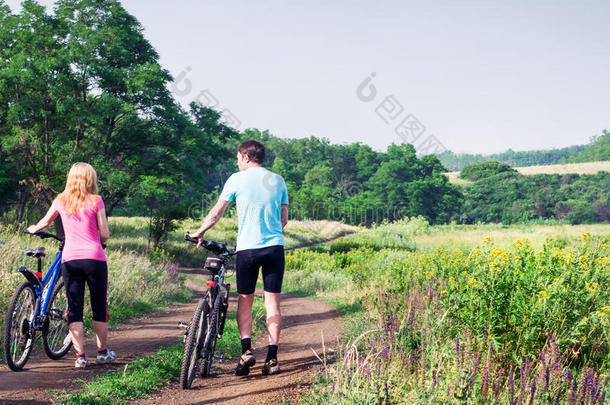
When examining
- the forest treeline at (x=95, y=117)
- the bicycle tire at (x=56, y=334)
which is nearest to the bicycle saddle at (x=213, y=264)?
the bicycle tire at (x=56, y=334)

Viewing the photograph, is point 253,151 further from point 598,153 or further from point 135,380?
point 598,153

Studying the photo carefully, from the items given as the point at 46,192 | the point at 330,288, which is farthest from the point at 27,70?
the point at 330,288

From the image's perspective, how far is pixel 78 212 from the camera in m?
4.39

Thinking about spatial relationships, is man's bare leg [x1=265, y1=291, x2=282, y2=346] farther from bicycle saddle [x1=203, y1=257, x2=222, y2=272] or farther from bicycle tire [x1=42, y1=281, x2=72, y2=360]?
bicycle tire [x1=42, y1=281, x2=72, y2=360]

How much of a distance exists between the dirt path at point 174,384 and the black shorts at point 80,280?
24.1 inches

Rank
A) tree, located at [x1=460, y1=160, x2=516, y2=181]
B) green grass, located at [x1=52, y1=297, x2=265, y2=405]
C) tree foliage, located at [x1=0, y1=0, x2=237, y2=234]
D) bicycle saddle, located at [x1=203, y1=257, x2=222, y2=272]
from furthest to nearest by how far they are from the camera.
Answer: tree, located at [x1=460, y1=160, x2=516, y2=181] → tree foliage, located at [x1=0, y1=0, x2=237, y2=234] → bicycle saddle, located at [x1=203, y1=257, x2=222, y2=272] → green grass, located at [x1=52, y1=297, x2=265, y2=405]

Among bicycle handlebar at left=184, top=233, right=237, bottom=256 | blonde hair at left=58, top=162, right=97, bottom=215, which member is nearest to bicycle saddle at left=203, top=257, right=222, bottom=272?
bicycle handlebar at left=184, top=233, right=237, bottom=256

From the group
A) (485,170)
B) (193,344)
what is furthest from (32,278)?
(485,170)

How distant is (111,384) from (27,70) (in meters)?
19.0

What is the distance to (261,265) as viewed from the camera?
4.46 metres

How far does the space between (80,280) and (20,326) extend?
82 centimetres

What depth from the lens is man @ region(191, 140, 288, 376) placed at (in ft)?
14.4

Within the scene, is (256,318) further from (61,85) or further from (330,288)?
(61,85)

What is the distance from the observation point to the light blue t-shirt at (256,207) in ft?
14.5
